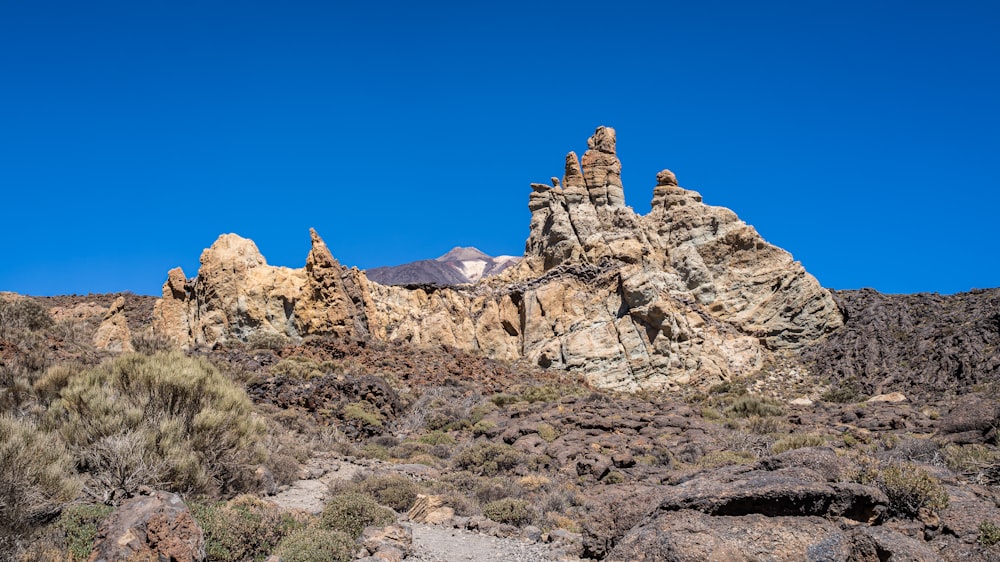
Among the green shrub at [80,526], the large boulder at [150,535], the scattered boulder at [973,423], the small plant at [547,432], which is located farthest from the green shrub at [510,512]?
the scattered boulder at [973,423]

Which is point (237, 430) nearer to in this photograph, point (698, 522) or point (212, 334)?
point (698, 522)

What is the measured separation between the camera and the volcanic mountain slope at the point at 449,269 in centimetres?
13488

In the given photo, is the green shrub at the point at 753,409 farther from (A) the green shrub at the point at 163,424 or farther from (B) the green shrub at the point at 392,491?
(A) the green shrub at the point at 163,424

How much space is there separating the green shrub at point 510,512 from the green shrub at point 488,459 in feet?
10.6

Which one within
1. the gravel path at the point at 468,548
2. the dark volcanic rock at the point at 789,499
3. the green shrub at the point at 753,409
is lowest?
the gravel path at the point at 468,548

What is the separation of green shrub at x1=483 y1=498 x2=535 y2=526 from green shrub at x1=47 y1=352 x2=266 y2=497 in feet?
13.6

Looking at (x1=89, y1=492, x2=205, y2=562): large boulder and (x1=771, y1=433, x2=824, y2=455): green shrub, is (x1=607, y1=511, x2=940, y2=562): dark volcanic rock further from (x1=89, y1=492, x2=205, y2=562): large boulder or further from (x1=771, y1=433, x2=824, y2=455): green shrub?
(x1=771, y1=433, x2=824, y2=455): green shrub

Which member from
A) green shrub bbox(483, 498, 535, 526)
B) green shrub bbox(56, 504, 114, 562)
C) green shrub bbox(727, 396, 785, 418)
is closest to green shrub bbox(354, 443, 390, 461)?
green shrub bbox(483, 498, 535, 526)

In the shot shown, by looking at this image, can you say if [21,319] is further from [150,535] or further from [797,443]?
[797,443]

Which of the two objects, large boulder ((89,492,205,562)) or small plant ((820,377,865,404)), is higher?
small plant ((820,377,865,404))

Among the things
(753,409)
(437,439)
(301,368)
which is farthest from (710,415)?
(301,368)

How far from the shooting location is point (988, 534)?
619 centimetres

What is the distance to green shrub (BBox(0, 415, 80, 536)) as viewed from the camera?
629 centimetres

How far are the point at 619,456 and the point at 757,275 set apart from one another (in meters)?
28.0
